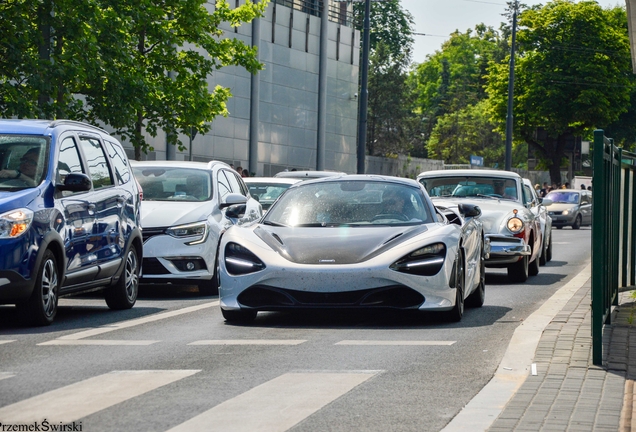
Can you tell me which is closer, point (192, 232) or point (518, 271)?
point (192, 232)

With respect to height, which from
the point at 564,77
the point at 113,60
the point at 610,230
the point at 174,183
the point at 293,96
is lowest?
the point at 610,230

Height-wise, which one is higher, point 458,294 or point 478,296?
point 458,294

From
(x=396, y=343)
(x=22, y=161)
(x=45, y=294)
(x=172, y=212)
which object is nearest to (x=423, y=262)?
(x=396, y=343)

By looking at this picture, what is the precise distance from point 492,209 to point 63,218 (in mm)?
8477

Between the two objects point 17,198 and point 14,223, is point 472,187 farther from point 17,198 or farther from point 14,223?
point 14,223

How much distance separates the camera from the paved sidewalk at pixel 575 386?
586cm

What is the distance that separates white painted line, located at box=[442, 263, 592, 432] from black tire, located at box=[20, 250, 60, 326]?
3842mm

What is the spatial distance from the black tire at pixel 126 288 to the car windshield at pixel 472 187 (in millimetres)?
6925

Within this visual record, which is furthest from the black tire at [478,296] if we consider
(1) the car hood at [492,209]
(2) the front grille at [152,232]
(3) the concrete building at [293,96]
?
(3) the concrete building at [293,96]

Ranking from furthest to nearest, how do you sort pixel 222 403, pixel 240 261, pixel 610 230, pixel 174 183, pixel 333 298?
pixel 174 183, pixel 240 261, pixel 333 298, pixel 610 230, pixel 222 403

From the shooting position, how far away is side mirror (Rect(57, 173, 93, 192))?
10.7m

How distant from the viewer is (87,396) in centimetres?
655

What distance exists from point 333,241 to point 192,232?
4.13m

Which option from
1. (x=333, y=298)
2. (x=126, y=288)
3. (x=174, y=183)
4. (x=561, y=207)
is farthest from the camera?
(x=561, y=207)
